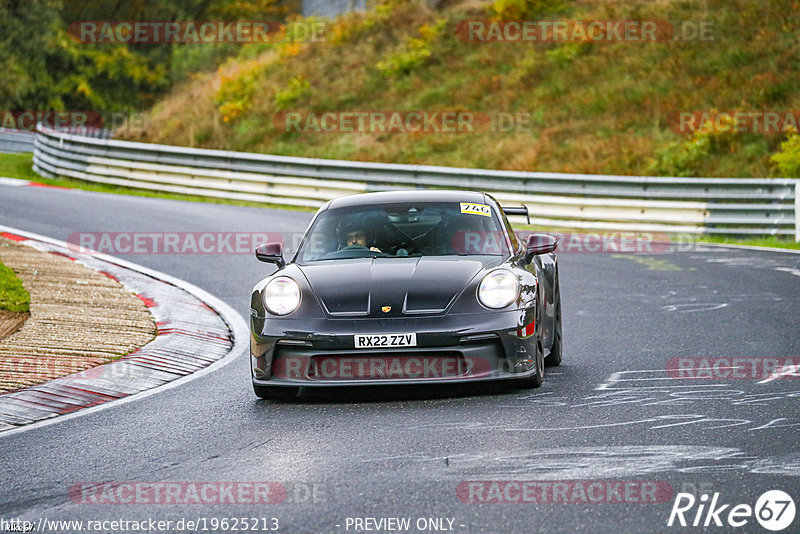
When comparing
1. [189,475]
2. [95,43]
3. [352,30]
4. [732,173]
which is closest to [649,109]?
[732,173]

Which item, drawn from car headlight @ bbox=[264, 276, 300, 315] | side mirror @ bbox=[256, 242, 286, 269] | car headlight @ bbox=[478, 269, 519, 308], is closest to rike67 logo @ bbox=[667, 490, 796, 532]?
car headlight @ bbox=[478, 269, 519, 308]

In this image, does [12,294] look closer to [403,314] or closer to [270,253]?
[270,253]

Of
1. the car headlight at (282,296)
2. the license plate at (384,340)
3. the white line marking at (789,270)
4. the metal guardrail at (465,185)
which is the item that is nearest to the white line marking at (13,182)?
the metal guardrail at (465,185)

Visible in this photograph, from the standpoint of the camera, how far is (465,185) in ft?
73.7

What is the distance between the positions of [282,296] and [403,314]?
0.87m

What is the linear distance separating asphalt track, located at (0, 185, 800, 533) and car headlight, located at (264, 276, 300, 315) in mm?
615

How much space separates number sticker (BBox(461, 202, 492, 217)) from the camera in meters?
8.85

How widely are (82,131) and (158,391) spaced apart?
28.0 m

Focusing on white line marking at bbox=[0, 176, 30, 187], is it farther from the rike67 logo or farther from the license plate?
the rike67 logo

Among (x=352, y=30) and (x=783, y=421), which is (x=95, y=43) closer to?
(x=352, y=30)

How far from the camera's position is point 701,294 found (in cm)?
1280

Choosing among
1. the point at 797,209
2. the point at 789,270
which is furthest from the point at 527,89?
the point at 789,270

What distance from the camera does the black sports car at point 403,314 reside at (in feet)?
24.1

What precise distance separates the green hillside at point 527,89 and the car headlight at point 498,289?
16286mm
